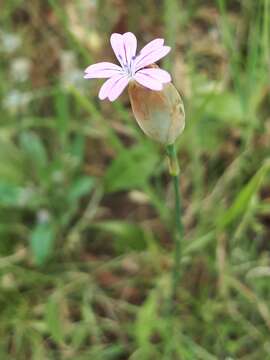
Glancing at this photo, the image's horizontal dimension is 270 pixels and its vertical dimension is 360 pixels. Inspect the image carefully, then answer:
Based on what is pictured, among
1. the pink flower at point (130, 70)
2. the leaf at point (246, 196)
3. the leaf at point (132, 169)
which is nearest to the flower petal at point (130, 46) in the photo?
the pink flower at point (130, 70)

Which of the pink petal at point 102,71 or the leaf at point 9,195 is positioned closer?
the pink petal at point 102,71

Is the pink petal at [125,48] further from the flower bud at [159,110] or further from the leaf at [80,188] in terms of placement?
the leaf at [80,188]

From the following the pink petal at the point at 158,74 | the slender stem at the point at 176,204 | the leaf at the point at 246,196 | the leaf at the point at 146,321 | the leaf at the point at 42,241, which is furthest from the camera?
the leaf at the point at 42,241

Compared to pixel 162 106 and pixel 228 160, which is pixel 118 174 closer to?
pixel 228 160

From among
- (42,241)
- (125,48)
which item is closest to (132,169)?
(42,241)

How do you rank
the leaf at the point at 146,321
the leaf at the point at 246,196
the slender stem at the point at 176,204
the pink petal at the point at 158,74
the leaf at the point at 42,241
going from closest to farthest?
the pink petal at the point at 158,74 < the slender stem at the point at 176,204 < the leaf at the point at 246,196 < the leaf at the point at 146,321 < the leaf at the point at 42,241

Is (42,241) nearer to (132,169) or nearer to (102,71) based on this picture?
(132,169)

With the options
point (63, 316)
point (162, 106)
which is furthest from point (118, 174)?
point (162, 106)

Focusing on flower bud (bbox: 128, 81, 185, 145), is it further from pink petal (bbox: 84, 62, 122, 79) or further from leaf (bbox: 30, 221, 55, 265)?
leaf (bbox: 30, 221, 55, 265)
